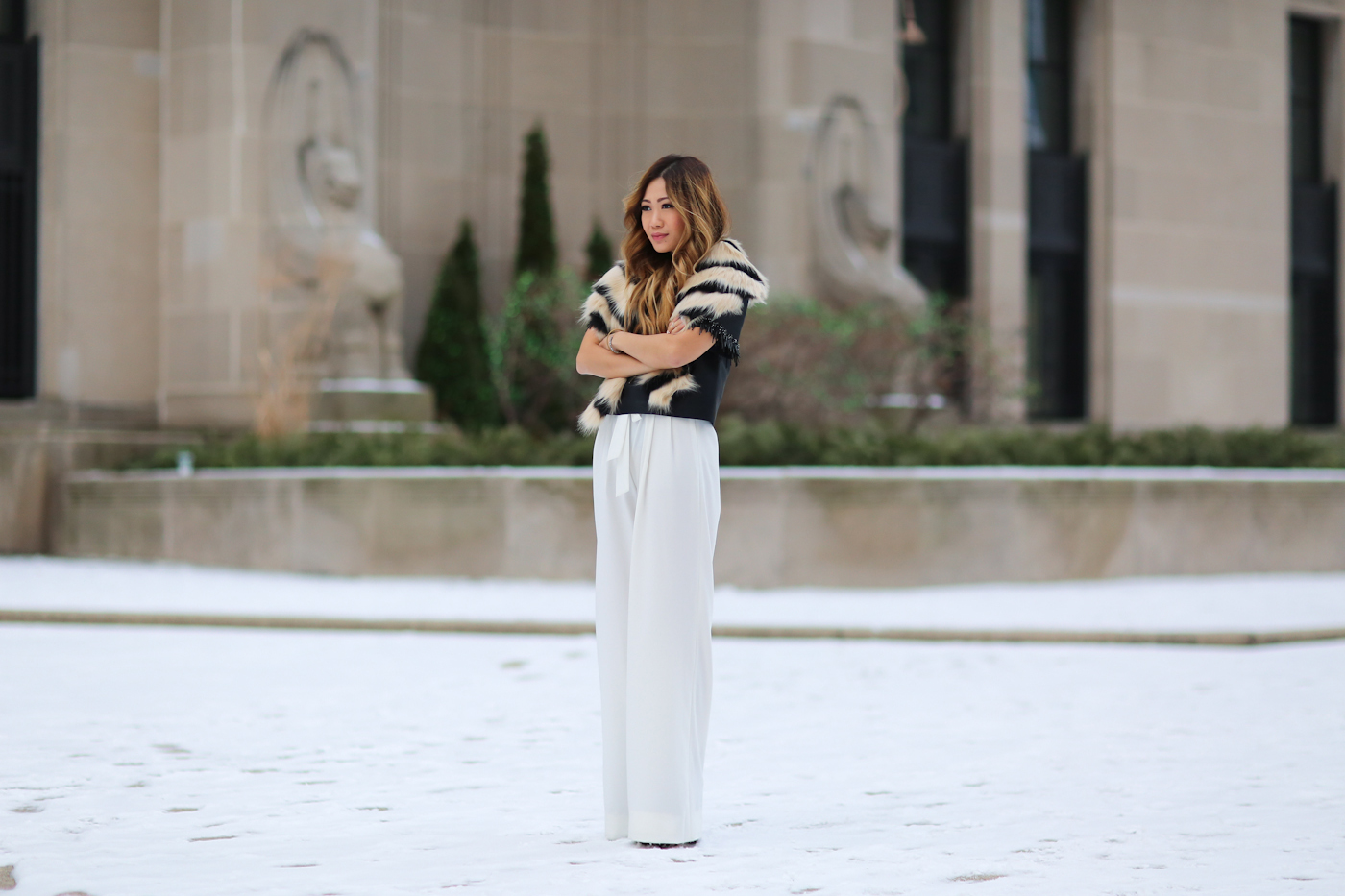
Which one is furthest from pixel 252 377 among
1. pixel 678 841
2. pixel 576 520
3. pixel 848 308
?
pixel 678 841

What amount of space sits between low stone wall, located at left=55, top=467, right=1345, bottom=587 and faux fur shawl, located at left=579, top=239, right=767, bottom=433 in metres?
8.76

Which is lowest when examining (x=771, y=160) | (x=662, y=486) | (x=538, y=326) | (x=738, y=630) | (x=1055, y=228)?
(x=738, y=630)

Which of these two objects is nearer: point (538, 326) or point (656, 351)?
point (656, 351)

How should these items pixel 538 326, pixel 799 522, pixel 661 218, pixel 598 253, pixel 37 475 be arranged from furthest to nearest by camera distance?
pixel 598 253, pixel 538 326, pixel 37 475, pixel 799 522, pixel 661 218

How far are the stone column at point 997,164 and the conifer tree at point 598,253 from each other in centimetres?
581

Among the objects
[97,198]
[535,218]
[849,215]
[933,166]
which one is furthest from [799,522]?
[933,166]

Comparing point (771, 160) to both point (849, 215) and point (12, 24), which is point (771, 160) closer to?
point (849, 215)

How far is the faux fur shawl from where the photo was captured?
496 centimetres

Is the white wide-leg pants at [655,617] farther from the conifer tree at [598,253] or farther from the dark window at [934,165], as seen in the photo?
the dark window at [934,165]

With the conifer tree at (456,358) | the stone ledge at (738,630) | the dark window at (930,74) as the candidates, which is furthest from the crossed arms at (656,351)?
the dark window at (930,74)

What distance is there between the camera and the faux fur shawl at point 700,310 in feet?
16.3

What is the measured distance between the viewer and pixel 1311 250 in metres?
27.7

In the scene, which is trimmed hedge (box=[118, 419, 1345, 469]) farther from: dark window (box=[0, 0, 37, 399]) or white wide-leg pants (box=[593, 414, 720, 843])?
white wide-leg pants (box=[593, 414, 720, 843])

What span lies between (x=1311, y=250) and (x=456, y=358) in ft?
50.8
